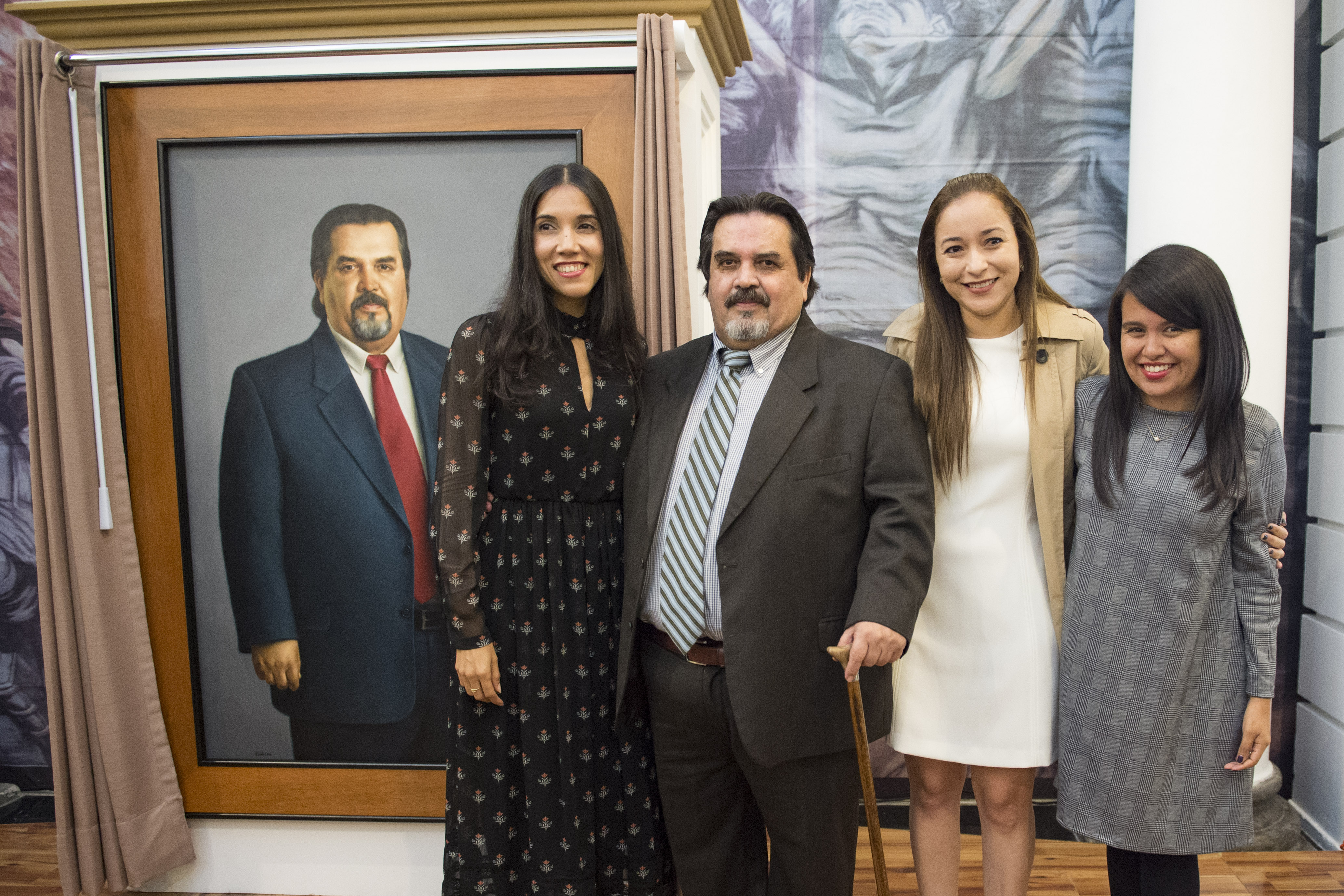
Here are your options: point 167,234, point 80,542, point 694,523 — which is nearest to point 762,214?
point 694,523

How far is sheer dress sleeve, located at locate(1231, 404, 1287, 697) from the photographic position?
5.40 feet

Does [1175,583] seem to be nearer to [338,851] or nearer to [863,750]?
[863,750]

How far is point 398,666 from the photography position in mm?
2443

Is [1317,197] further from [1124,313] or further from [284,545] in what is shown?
[284,545]

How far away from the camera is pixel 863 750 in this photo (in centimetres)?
167

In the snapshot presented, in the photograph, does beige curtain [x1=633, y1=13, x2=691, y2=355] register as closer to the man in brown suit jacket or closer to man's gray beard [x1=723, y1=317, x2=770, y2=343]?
the man in brown suit jacket

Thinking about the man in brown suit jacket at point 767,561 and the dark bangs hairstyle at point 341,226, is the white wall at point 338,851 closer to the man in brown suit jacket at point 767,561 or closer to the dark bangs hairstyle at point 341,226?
the man in brown suit jacket at point 767,561

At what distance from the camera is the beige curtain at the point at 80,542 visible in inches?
89.5

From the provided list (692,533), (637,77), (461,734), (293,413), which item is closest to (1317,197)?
(637,77)

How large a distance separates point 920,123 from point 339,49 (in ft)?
6.76

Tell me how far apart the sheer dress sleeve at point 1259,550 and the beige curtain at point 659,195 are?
4.43 feet

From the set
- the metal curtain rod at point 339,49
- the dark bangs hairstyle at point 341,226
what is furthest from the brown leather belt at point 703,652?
the metal curtain rod at point 339,49

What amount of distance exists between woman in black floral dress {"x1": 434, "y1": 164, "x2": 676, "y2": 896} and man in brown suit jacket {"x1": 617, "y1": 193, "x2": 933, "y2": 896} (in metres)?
0.11

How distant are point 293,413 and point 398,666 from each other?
835 millimetres
